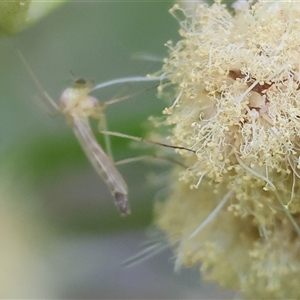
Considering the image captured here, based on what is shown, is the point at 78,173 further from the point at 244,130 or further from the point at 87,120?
the point at 244,130

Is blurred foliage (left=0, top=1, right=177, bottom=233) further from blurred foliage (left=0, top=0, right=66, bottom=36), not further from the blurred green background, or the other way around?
blurred foliage (left=0, top=0, right=66, bottom=36)

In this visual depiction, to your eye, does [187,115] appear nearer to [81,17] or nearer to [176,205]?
[176,205]

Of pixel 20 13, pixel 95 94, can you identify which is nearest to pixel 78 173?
pixel 95 94

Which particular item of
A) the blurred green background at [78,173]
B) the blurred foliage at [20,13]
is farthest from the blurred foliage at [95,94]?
the blurred foliage at [20,13]

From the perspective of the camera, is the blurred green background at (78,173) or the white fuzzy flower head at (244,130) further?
the blurred green background at (78,173)

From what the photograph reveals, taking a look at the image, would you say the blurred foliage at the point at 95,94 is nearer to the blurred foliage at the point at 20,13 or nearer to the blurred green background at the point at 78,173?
the blurred green background at the point at 78,173

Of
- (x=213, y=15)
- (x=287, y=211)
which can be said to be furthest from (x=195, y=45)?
(x=287, y=211)
